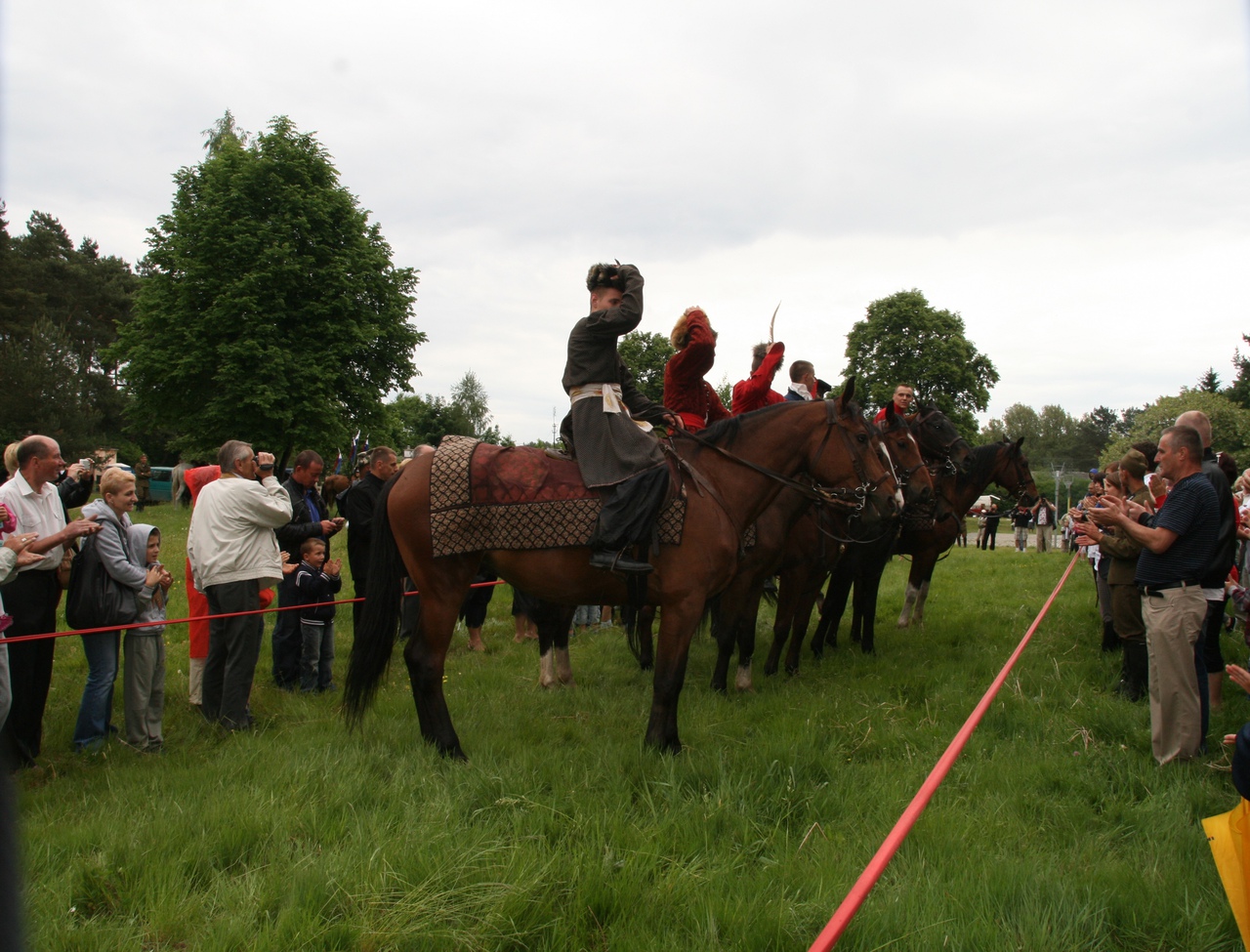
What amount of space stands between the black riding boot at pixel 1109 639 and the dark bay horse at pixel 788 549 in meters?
2.08

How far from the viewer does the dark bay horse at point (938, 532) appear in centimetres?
916

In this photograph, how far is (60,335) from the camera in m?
42.0

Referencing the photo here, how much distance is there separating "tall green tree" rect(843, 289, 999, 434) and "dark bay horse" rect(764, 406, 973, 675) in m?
35.2

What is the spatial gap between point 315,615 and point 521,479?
3.15 meters

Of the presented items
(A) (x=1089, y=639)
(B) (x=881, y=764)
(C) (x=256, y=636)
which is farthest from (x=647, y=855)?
(A) (x=1089, y=639)

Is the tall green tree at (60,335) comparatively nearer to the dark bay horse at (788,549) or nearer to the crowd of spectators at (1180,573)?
the dark bay horse at (788,549)

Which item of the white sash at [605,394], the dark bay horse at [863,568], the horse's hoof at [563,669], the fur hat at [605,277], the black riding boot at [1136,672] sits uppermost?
the fur hat at [605,277]

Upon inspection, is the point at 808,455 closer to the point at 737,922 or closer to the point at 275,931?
the point at 737,922

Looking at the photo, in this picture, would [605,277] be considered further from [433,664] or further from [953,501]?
[953,501]

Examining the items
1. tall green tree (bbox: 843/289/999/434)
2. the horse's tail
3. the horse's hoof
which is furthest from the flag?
tall green tree (bbox: 843/289/999/434)

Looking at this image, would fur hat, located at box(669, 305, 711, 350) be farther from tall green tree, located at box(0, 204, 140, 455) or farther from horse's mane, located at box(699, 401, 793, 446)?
tall green tree, located at box(0, 204, 140, 455)

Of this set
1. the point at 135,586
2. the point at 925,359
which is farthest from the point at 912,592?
the point at 925,359

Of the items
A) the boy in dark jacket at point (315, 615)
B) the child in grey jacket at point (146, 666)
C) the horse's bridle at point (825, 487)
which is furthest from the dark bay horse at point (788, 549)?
the child in grey jacket at point (146, 666)

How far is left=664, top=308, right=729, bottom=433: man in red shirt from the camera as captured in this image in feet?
22.5
